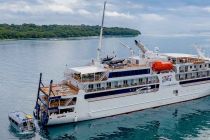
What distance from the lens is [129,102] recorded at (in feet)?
162

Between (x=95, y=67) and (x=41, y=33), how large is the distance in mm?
151467

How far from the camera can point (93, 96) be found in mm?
46094

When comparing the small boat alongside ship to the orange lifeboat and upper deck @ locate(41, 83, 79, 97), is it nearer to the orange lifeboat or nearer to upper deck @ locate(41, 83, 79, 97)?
upper deck @ locate(41, 83, 79, 97)

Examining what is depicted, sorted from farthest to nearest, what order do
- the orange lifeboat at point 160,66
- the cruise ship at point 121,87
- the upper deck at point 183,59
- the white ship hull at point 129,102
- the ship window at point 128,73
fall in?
the upper deck at point 183,59, the orange lifeboat at point 160,66, the ship window at point 128,73, the white ship hull at point 129,102, the cruise ship at point 121,87

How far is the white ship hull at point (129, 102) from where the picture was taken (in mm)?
44616

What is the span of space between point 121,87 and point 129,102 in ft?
8.64

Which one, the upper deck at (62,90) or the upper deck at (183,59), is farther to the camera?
the upper deck at (183,59)

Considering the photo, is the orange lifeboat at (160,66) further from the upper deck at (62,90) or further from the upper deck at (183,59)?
the upper deck at (62,90)

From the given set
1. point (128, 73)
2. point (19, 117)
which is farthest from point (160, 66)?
point (19, 117)

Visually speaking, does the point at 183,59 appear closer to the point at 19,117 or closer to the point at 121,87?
the point at 121,87

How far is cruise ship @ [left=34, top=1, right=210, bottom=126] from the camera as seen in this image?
4419 cm

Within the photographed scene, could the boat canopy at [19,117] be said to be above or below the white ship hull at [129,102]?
below

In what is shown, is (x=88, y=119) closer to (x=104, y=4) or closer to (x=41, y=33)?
(x=104, y=4)

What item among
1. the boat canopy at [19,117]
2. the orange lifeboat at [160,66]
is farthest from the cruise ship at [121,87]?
the boat canopy at [19,117]
